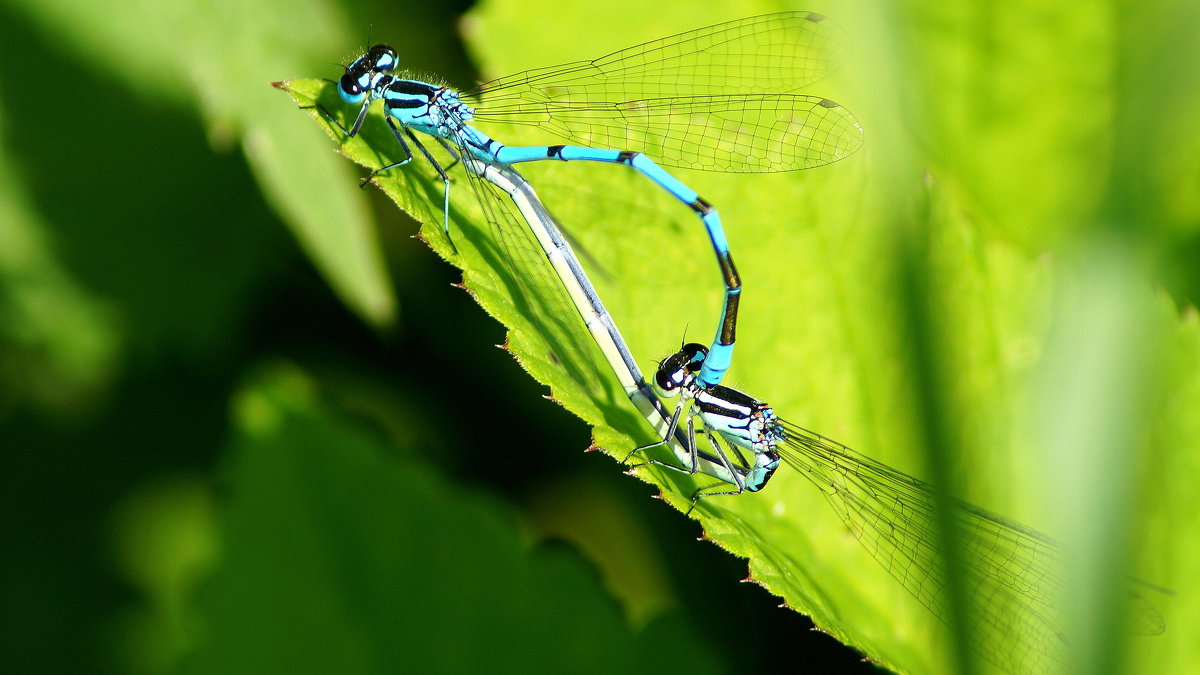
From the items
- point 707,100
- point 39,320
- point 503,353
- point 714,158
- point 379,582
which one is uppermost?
point 707,100

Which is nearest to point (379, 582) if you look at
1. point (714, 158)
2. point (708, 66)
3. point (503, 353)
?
point (503, 353)

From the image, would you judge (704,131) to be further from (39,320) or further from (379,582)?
(39,320)

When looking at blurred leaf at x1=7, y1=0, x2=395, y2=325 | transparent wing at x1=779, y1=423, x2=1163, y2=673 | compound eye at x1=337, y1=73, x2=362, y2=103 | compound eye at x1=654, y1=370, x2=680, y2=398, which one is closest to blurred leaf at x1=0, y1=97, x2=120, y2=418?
blurred leaf at x1=7, y1=0, x2=395, y2=325

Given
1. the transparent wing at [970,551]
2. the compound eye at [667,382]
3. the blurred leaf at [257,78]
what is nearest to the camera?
the transparent wing at [970,551]

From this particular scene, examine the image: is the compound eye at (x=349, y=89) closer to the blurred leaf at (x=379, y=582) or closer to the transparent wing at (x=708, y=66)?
the transparent wing at (x=708, y=66)

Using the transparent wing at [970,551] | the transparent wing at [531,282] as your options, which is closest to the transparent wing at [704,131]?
the transparent wing at [531,282]

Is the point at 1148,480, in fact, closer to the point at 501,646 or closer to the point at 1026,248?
the point at 1026,248
